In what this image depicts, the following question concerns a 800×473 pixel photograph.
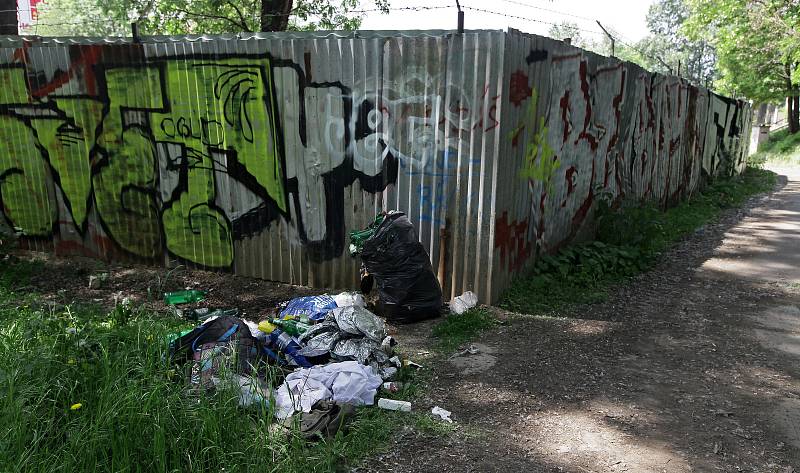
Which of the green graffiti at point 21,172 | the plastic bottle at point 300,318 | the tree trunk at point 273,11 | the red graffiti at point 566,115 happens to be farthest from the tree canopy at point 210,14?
the plastic bottle at point 300,318

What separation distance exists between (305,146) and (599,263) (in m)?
3.41

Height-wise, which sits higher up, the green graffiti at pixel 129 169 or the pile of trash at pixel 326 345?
the green graffiti at pixel 129 169

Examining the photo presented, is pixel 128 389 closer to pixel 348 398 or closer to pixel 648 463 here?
pixel 348 398

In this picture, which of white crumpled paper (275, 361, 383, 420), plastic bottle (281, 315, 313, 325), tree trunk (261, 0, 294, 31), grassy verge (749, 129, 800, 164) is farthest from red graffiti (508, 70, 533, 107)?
grassy verge (749, 129, 800, 164)

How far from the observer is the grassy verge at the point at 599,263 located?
5738mm

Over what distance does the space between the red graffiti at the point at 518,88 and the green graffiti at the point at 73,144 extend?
187 inches

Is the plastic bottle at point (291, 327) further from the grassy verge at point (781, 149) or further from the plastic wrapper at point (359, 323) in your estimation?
the grassy verge at point (781, 149)

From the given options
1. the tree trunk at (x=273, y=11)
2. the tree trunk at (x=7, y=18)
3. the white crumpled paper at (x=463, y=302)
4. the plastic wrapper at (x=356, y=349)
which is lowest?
the white crumpled paper at (x=463, y=302)

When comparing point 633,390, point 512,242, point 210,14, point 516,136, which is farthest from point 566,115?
point 210,14

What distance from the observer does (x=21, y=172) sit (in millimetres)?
7523

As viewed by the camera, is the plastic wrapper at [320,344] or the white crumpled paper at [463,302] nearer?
the plastic wrapper at [320,344]

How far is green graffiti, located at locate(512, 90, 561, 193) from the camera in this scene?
18.5 ft

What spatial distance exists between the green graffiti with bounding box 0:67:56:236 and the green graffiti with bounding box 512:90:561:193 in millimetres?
5821

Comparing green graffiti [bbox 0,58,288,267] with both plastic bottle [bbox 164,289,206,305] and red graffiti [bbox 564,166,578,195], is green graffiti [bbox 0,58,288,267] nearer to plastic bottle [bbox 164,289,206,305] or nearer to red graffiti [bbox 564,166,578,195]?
plastic bottle [bbox 164,289,206,305]
